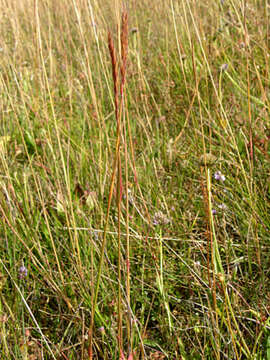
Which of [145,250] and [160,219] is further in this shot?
[160,219]

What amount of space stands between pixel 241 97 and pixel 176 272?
2.84 feet

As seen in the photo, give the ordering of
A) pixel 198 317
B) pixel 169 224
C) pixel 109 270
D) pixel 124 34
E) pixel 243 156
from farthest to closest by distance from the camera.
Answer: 1. pixel 243 156
2. pixel 169 224
3. pixel 109 270
4. pixel 198 317
5. pixel 124 34

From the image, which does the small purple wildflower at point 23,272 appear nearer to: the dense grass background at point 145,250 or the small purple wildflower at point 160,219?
the dense grass background at point 145,250

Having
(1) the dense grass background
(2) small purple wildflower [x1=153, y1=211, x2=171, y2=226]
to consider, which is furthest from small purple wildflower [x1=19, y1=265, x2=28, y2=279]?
(2) small purple wildflower [x1=153, y1=211, x2=171, y2=226]

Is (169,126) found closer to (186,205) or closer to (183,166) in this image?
(183,166)

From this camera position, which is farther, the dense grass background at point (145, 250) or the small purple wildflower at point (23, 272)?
the small purple wildflower at point (23, 272)

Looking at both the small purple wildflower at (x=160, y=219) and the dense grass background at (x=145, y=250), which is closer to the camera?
the dense grass background at (x=145, y=250)

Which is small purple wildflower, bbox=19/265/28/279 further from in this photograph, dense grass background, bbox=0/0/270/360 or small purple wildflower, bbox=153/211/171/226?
small purple wildflower, bbox=153/211/171/226

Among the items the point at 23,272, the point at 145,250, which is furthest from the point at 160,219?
the point at 23,272

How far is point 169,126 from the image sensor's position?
163 cm

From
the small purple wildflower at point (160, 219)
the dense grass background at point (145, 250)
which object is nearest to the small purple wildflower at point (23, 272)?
the dense grass background at point (145, 250)

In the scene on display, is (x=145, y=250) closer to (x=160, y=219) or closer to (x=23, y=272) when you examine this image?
(x=160, y=219)

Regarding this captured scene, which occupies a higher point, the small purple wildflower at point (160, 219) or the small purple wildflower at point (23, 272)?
the small purple wildflower at point (160, 219)

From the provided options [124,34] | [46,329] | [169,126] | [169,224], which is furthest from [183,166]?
[124,34]
